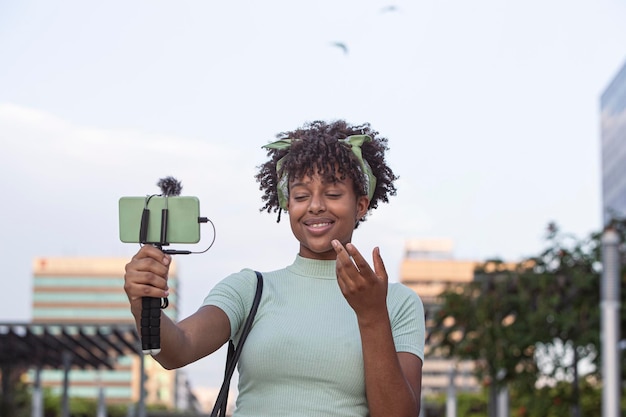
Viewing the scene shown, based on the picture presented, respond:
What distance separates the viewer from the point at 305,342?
122 inches

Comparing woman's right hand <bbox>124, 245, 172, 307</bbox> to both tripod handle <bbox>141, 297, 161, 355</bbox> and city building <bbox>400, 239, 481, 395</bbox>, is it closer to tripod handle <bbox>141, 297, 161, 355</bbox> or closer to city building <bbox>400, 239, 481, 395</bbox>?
tripod handle <bbox>141, 297, 161, 355</bbox>

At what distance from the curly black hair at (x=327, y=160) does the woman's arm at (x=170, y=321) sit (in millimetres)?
443

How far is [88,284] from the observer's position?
160875 millimetres

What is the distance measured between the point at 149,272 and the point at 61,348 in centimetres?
2314

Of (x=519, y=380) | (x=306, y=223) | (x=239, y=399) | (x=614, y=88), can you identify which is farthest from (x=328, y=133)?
(x=614, y=88)

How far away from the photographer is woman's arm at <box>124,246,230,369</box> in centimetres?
273

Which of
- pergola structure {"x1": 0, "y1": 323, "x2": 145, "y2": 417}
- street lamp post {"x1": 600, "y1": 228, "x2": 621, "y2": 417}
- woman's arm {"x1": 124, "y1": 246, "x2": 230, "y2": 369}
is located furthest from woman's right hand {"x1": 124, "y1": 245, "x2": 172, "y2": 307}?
pergola structure {"x1": 0, "y1": 323, "x2": 145, "y2": 417}

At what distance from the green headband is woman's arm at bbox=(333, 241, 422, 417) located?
44cm

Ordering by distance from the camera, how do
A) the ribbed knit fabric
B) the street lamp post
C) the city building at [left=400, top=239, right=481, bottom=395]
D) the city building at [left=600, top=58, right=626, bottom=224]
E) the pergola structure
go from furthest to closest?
1. the city building at [left=400, top=239, right=481, bottom=395]
2. the city building at [left=600, top=58, right=626, bottom=224]
3. the pergola structure
4. the street lamp post
5. the ribbed knit fabric

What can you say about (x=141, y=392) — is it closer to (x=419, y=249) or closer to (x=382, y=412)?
(x=382, y=412)

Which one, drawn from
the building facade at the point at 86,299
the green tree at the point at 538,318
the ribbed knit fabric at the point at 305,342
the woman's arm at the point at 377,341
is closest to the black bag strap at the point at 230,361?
the ribbed knit fabric at the point at 305,342

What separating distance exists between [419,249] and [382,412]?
492ft

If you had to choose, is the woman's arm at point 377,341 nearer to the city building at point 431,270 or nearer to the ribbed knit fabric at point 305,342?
the ribbed knit fabric at point 305,342

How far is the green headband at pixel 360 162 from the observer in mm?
3291
